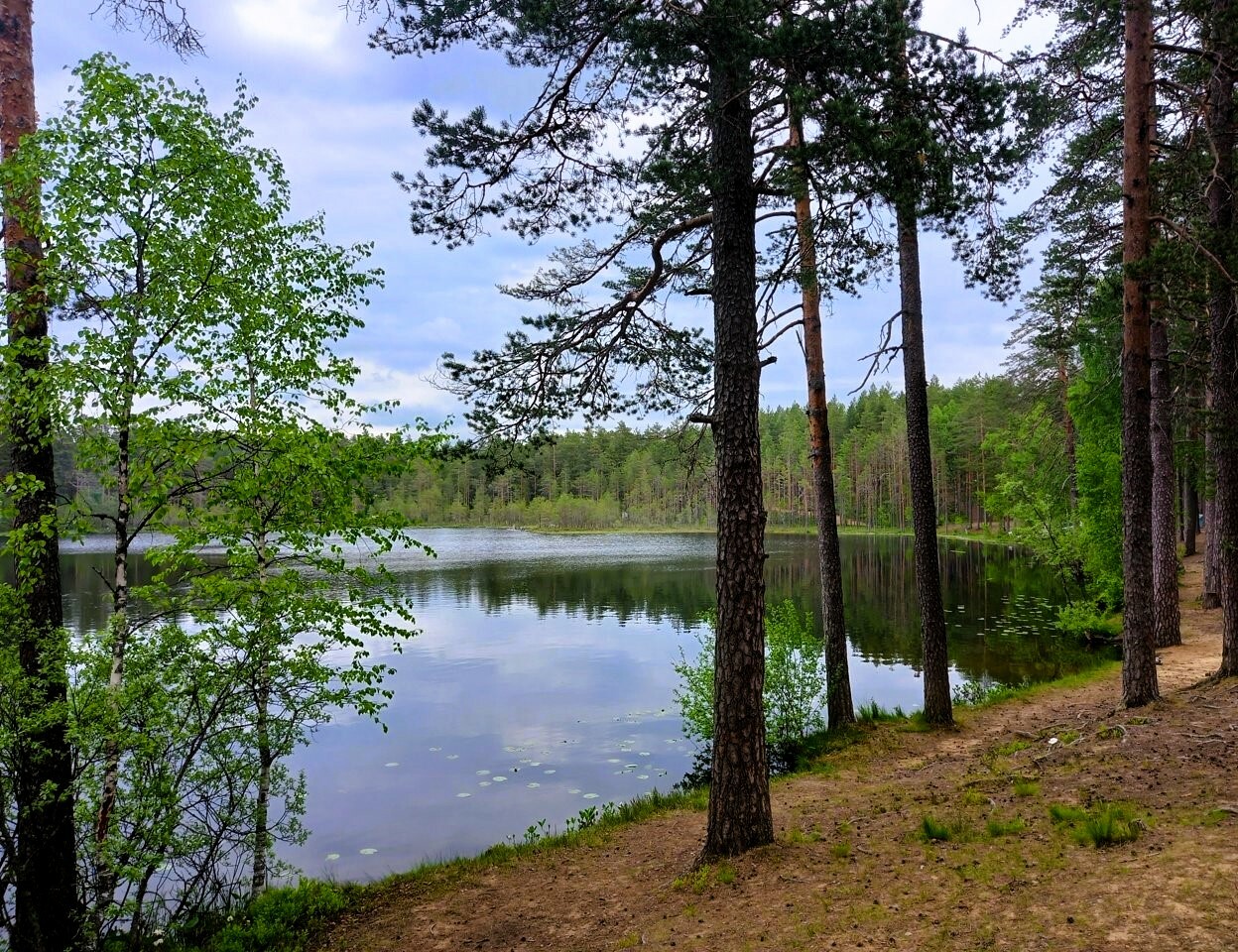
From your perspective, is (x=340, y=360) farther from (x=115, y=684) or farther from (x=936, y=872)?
(x=936, y=872)

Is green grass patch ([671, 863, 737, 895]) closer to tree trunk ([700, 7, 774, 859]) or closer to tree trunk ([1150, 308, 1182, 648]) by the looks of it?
tree trunk ([700, 7, 774, 859])

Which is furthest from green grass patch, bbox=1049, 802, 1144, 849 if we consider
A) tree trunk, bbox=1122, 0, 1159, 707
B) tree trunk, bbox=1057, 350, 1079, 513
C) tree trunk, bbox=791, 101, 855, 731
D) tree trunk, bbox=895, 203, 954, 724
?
tree trunk, bbox=1057, 350, 1079, 513

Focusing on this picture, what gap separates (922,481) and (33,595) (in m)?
9.36

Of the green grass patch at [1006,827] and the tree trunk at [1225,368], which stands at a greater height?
the tree trunk at [1225,368]

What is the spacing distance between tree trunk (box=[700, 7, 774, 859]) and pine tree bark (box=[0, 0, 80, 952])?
457cm

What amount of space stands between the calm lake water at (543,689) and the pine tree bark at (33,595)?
3.30 meters

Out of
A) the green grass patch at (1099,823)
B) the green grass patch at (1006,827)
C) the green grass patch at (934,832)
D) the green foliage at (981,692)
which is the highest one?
the green grass patch at (1099,823)

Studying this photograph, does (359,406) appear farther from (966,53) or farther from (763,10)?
(966,53)

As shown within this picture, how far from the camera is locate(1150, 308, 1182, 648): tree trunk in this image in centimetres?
1231

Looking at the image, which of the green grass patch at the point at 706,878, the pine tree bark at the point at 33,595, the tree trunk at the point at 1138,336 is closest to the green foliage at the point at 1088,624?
the tree trunk at the point at 1138,336

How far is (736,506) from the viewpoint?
5.11 m

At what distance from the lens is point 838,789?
7.36m

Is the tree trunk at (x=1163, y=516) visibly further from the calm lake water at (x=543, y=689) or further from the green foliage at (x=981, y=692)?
the green foliage at (x=981, y=692)

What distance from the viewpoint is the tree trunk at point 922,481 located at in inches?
349
